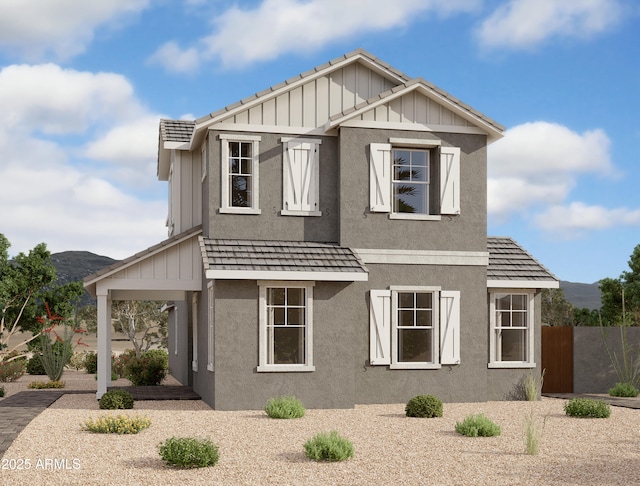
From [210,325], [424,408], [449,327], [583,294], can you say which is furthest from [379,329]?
[583,294]

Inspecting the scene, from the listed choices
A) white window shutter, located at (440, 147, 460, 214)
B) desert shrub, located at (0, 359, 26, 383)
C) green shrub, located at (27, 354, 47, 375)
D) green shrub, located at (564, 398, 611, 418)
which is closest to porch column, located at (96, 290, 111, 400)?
white window shutter, located at (440, 147, 460, 214)

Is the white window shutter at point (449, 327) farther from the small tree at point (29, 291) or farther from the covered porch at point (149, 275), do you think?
the small tree at point (29, 291)

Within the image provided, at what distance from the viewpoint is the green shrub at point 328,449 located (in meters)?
10.9

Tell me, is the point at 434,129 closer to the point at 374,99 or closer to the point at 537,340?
the point at 374,99

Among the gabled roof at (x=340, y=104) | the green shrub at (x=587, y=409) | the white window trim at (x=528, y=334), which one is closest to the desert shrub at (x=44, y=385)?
the gabled roof at (x=340, y=104)

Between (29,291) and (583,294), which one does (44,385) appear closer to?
(29,291)

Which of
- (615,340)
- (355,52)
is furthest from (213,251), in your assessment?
(615,340)

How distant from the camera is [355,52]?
64.1ft

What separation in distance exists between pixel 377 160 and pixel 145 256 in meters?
5.66

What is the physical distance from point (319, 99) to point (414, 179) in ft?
9.57

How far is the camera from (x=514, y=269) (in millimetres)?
20250

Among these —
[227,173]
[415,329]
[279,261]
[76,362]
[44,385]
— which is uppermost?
[227,173]

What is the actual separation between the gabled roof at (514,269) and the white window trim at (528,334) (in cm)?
38

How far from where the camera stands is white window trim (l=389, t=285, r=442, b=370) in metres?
18.7
